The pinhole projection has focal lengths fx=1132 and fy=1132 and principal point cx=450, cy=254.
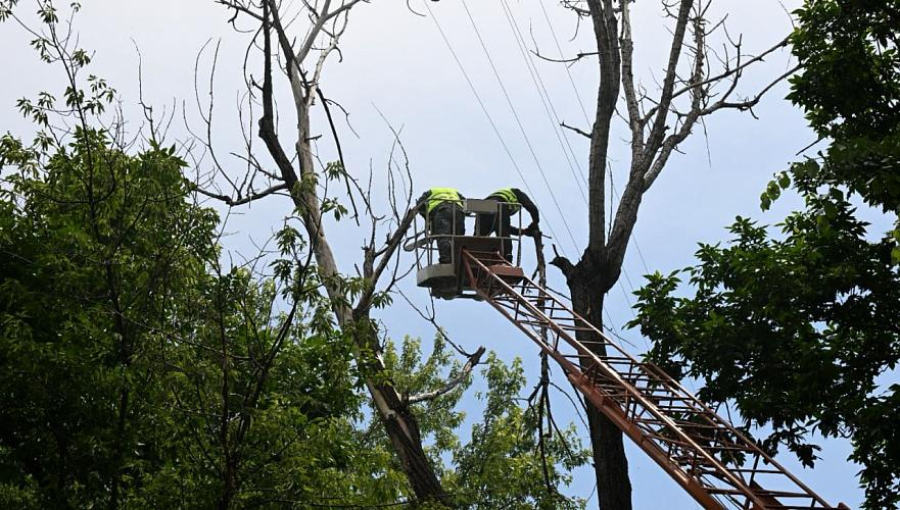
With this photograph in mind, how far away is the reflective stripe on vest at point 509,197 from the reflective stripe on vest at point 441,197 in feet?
2.34

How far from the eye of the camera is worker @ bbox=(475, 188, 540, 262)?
15961 mm

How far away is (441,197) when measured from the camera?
605 inches

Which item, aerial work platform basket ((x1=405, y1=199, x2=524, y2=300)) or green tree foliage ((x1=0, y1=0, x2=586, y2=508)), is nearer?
green tree foliage ((x1=0, y1=0, x2=586, y2=508))

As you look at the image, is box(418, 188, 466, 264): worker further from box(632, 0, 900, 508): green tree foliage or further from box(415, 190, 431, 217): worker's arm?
box(632, 0, 900, 508): green tree foliage

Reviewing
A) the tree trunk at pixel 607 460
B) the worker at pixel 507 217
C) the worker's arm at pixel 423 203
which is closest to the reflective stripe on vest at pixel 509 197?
the worker at pixel 507 217

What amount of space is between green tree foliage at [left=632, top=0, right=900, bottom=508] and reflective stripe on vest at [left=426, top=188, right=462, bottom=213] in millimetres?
3380

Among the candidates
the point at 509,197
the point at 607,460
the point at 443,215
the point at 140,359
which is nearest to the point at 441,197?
the point at 443,215

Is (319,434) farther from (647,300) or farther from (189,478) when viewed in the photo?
(647,300)

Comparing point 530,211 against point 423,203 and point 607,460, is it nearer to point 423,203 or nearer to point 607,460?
point 423,203

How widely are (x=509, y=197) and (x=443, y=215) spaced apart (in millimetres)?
1080

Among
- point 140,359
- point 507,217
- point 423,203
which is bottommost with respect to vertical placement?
point 140,359

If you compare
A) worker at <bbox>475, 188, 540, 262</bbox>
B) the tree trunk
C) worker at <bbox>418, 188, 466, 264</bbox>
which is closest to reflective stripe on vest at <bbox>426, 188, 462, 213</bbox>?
worker at <bbox>418, 188, 466, 264</bbox>

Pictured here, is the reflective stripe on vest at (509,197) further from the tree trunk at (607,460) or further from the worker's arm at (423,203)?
the tree trunk at (607,460)

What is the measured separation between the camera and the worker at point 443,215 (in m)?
15.4
